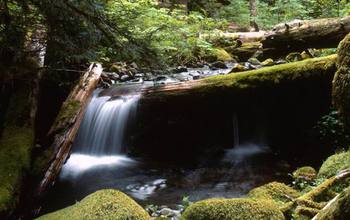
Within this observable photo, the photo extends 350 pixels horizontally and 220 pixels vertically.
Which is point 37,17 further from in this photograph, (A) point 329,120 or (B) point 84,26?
(A) point 329,120

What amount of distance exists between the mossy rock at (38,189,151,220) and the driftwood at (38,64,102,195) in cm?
125

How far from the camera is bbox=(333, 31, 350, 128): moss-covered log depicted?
166 inches

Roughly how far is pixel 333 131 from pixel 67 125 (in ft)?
15.3

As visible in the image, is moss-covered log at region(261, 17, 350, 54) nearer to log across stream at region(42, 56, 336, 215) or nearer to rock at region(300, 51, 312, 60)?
rock at region(300, 51, 312, 60)

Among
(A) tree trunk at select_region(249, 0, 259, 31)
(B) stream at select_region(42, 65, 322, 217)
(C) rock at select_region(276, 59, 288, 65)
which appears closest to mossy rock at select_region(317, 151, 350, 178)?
(B) stream at select_region(42, 65, 322, 217)

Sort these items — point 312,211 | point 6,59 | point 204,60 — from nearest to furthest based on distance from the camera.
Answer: point 312,211 < point 6,59 < point 204,60

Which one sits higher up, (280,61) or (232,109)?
(280,61)

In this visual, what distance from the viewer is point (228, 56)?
13289mm

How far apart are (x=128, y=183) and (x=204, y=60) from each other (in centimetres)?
728

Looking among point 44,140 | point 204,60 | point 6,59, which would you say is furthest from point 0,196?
point 204,60

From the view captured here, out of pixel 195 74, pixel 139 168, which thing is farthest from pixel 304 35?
pixel 139 168

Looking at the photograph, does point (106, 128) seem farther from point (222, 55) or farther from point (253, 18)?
point (253, 18)

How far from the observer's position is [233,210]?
4016 millimetres

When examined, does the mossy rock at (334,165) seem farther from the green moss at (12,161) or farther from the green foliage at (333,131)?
the green moss at (12,161)
